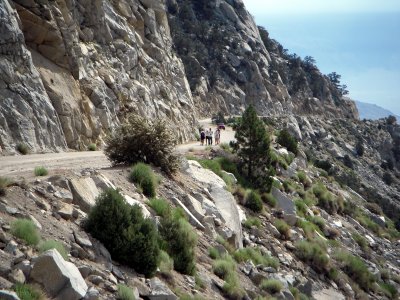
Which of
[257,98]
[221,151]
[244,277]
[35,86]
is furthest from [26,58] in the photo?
[257,98]

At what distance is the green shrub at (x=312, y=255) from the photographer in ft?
61.3

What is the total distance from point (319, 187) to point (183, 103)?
59.7 ft

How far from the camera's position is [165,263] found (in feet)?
33.8

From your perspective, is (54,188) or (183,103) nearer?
(54,188)

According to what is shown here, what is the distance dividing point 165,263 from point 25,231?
11.3ft

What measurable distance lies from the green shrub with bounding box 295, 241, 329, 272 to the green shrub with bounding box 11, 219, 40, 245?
12.8 meters

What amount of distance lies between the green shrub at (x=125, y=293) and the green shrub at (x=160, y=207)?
4.39m

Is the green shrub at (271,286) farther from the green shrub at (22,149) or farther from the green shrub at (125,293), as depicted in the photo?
the green shrub at (22,149)

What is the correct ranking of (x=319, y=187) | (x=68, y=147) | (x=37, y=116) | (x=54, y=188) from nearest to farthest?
(x=54, y=188)
(x=37, y=116)
(x=68, y=147)
(x=319, y=187)

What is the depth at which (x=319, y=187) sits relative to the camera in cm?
3133

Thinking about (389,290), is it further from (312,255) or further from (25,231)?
(25,231)

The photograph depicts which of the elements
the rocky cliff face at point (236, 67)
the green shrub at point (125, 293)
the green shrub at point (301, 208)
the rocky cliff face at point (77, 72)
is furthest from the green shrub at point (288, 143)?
the rocky cliff face at point (236, 67)

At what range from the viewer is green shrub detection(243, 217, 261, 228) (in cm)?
1835

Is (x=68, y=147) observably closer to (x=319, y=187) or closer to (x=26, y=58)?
(x=26, y=58)
